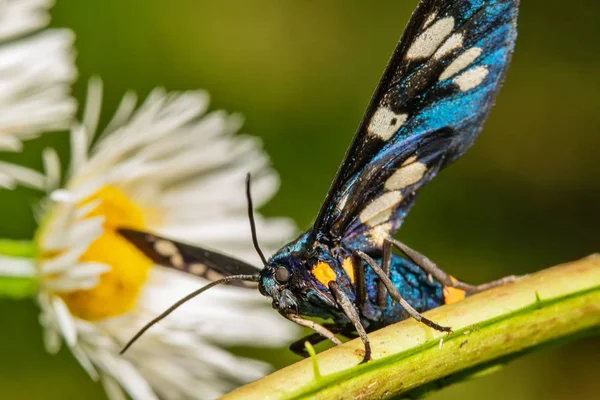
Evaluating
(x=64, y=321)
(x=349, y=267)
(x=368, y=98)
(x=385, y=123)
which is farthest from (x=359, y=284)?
(x=368, y=98)

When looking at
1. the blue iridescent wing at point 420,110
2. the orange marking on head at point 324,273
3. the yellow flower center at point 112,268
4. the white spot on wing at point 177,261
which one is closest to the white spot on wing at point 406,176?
the blue iridescent wing at point 420,110

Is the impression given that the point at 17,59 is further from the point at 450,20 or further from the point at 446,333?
the point at 446,333

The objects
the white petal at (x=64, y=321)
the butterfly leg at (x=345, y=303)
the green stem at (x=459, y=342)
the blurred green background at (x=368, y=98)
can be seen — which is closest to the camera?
the green stem at (x=459, y=342)

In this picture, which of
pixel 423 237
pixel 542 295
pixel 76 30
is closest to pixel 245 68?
pixel 76 30

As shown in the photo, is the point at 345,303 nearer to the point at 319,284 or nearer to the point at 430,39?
the point at 319,284

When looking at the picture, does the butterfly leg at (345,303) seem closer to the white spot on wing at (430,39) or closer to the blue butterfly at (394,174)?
the blue butterfly at (394,174)

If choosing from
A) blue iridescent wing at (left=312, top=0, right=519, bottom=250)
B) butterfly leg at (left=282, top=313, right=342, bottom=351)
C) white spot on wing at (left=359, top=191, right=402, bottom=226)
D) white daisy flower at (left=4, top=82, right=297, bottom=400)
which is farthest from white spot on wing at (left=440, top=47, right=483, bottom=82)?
white daisy flower at (left=4, top=82, right=297, bottom=400)
